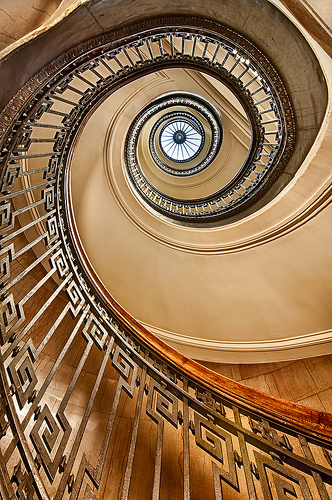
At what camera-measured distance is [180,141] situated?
10.7 m

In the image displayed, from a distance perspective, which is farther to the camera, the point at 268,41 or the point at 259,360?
the point at 259,360

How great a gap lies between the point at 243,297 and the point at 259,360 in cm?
96

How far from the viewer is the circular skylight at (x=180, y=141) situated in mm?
10156

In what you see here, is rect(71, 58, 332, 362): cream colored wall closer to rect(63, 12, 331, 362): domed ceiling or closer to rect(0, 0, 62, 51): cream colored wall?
rect(63, 12, 331, 362): domed ceiling

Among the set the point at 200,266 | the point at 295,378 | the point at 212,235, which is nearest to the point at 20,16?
the point at 212,235

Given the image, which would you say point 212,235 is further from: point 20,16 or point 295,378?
point 20,16

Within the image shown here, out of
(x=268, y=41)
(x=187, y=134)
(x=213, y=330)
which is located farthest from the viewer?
(x=187, y=134)

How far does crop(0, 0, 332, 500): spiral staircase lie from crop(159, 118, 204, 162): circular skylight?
13.6 ft

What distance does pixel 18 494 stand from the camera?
0.99m

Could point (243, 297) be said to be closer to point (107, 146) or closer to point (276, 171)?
point (276, 171)

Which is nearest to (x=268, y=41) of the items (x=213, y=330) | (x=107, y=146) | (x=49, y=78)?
(x=49, y=78)

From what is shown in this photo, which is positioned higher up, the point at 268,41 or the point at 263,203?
the point at 268,41

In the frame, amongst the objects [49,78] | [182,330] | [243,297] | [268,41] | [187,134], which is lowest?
[182,330]

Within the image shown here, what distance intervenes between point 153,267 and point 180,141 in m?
8.03
